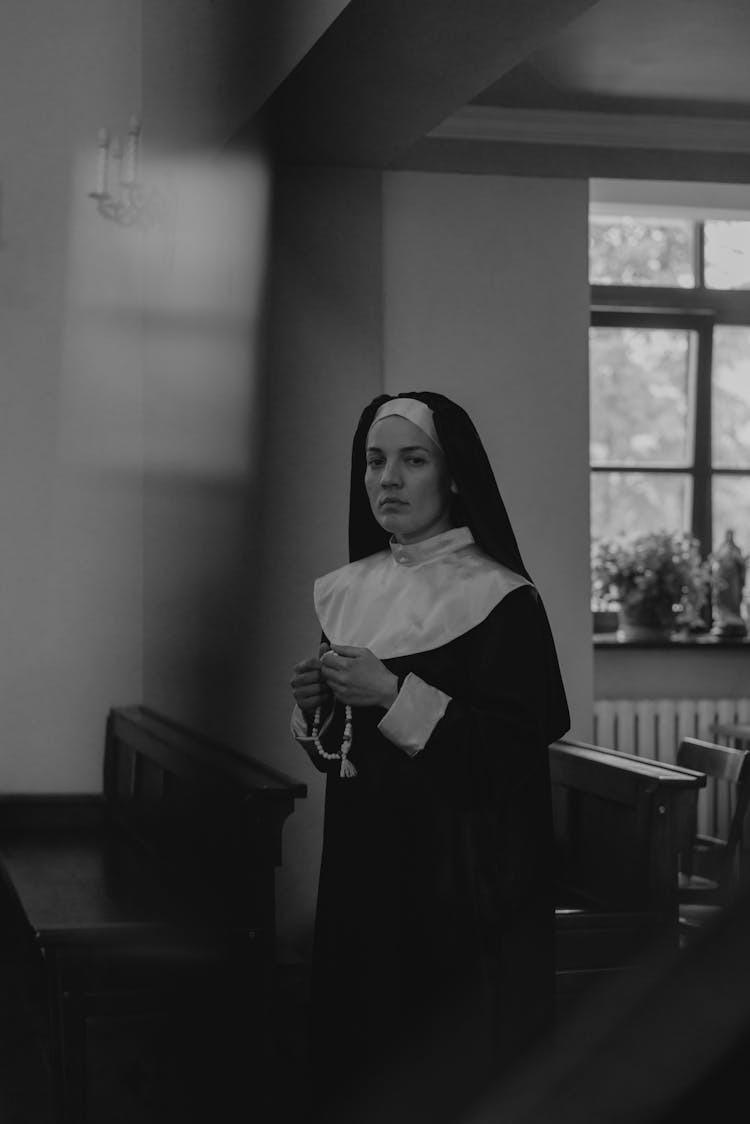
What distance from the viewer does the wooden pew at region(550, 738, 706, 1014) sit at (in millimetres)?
3932

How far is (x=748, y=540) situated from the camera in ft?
26.3

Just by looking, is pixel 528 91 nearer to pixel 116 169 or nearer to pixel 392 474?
pixel 116 169

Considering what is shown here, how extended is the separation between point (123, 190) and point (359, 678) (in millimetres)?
3599

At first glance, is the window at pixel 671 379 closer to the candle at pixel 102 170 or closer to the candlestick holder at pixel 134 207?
the candlestick holder at pixel 134 207

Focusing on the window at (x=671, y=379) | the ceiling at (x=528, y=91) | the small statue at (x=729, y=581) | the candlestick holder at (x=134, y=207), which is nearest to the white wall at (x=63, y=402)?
the candlestick holder at (x=134, y=207)

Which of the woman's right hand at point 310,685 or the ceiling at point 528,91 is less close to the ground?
the ceiling at point 528,91

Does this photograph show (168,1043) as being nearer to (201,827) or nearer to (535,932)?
(201,827)

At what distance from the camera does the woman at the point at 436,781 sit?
2457 mm

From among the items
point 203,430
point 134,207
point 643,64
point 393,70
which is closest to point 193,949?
point 203,430

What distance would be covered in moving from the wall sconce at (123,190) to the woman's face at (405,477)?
2946 millimetres

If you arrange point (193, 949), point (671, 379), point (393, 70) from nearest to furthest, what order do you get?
point (193, 949) → point (393, 70) → point (671, 379)

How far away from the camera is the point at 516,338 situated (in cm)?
554

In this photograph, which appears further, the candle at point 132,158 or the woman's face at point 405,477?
the candle at point 132,158

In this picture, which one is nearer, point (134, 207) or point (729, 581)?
point (134, 207)
